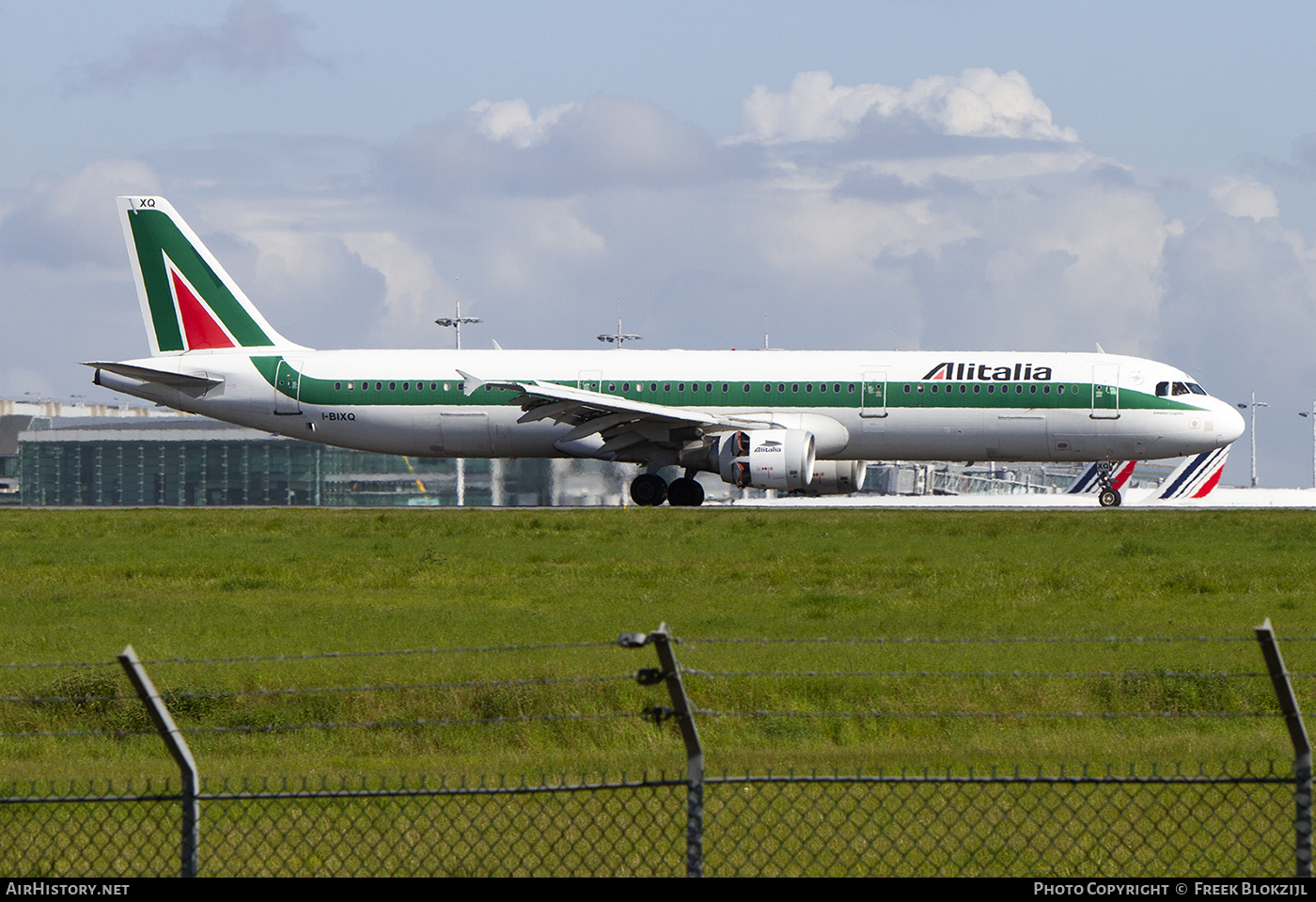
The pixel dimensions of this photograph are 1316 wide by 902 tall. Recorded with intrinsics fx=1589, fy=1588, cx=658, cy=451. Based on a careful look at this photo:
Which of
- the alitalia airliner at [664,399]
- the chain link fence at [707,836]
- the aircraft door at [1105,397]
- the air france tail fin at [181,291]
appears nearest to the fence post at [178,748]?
the chain link fence at [707,836]

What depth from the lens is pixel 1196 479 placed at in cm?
6800

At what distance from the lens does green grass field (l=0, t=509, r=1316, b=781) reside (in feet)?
44.7

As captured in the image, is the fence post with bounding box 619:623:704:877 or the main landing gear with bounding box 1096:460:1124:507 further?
the main landing gear with bounding box 1096:460:1124:507

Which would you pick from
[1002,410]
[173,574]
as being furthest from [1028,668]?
[1002,410]

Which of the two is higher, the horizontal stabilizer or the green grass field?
the horizontal stabilizer

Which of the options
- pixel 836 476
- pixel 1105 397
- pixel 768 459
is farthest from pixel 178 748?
pixel 836 476

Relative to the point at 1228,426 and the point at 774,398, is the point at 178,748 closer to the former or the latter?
the point at 774,398

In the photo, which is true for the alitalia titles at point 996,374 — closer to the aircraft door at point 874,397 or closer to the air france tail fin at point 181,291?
the aircraft door at point 874,397

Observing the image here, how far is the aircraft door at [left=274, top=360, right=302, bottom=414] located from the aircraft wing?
5.13 metres

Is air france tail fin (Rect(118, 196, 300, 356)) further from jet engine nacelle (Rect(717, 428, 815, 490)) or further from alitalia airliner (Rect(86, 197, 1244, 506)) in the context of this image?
jet engine nacelle (Rect(717, 428, 815, 490))

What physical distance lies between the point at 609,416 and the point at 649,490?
293 centimetres

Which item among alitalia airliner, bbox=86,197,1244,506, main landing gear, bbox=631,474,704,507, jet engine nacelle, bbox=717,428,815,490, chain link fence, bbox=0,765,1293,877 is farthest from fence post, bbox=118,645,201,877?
main landing gear, bbox=631,474,704,507

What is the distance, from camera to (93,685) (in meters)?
15.7

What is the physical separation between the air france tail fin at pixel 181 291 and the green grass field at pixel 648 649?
12.2 meters
